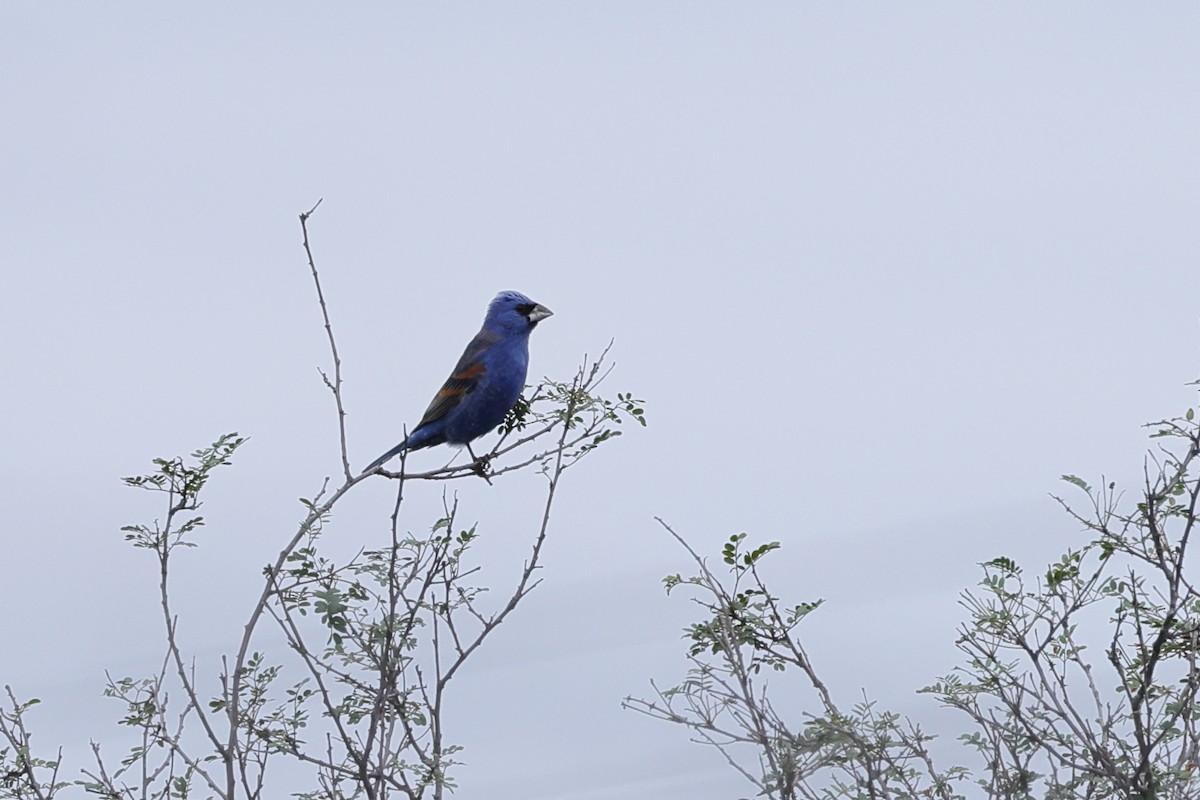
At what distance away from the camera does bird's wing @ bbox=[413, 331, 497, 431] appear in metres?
7.16

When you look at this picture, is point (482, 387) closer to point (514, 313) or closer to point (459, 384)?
point (459, 384)

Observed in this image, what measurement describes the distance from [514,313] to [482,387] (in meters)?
0.68

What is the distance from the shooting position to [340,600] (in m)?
4.59

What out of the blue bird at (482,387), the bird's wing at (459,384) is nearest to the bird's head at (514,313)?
the blue bird at (482,387)

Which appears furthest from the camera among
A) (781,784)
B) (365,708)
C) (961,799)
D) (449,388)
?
(449,388)

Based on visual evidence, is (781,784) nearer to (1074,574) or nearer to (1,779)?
(1074,574)

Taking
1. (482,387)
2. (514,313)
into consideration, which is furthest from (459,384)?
(514,313)

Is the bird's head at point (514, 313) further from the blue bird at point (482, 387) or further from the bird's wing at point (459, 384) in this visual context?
the bird's wing at point (459, 384)

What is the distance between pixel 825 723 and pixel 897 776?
A: 34 cm

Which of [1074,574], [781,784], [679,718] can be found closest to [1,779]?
[679,718]

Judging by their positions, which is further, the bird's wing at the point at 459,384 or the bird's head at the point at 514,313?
the bird's head at the point at 514,313

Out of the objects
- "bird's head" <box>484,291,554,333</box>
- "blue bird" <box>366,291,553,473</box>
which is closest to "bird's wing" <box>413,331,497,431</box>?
"blue bird" <box>366,291,553,473</box>

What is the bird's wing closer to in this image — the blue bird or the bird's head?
the blue bird

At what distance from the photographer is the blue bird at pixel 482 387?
23.2 feet
